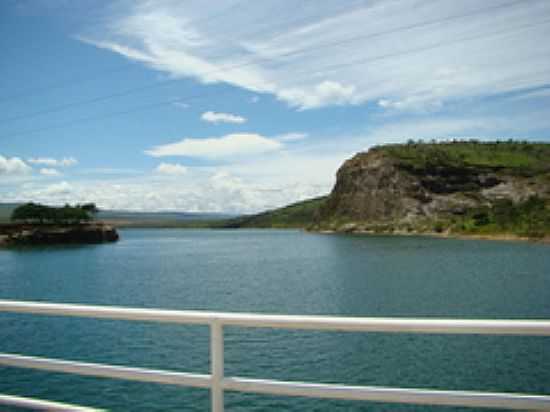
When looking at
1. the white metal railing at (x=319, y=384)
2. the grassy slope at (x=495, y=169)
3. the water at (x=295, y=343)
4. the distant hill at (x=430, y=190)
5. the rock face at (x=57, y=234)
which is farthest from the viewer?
the distant hill at (x=430, y=190)

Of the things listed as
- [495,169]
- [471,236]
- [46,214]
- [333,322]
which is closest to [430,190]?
[495,169]

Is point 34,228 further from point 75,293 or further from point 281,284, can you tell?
point 281,284

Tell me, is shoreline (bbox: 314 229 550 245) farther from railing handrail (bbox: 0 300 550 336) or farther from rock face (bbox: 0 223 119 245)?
railing handrail (bbox: 0 300 550 336)

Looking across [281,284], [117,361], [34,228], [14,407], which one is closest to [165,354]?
[117,361]

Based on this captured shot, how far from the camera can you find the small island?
133250 mm

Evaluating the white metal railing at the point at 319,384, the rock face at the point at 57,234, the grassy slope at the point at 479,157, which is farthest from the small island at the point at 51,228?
the white metal railing at the point at 319,384

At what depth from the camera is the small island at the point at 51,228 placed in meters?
133

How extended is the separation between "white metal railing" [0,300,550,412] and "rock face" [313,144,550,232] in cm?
14312

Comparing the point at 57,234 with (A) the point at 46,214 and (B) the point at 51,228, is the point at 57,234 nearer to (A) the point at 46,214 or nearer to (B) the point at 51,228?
(B) the point at 51,228

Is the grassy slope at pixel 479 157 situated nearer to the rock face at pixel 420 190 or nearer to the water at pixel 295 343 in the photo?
the rock face at pixel 420 190

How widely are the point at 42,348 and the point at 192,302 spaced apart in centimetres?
1592

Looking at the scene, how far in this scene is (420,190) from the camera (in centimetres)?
15600

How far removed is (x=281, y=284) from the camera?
148 feet

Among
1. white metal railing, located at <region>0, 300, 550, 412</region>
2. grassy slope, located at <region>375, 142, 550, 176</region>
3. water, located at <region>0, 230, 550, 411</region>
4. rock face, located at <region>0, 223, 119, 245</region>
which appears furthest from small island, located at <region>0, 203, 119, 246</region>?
white metal railing, located at <region>0, 300, 550, 412</region>
